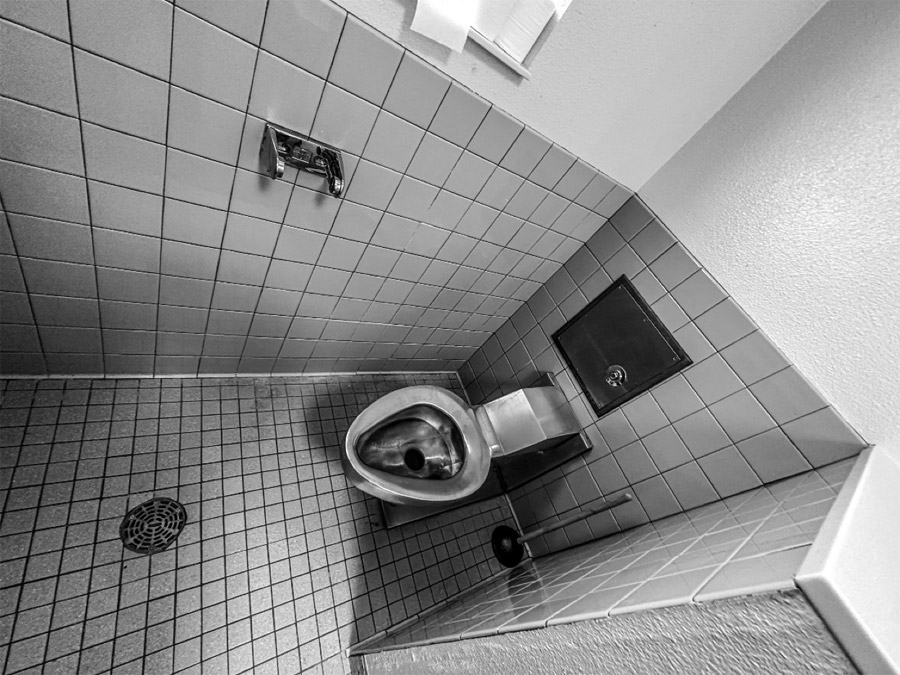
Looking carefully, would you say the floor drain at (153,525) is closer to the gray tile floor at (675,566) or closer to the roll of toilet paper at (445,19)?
the gray tile floor at (675,566)

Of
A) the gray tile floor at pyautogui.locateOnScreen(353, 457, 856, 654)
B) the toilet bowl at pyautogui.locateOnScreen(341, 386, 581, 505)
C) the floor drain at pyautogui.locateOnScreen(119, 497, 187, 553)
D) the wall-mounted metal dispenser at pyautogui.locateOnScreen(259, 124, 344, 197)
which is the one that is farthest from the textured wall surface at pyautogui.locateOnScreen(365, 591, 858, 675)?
the floor drain at pyautogui.locateOnScreen(119, 497, 187, 553)

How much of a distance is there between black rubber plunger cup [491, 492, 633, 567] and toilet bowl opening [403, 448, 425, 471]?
62 cm

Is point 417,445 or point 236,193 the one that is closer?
point 236,193

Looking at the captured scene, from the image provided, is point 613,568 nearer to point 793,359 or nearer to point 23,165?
point 793,359

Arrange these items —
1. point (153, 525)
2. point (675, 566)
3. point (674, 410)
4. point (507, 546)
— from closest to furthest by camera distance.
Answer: point (675, 566), point (153, 525), point (674, 410), point (507, 546)

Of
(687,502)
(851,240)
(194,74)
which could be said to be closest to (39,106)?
(194,74)

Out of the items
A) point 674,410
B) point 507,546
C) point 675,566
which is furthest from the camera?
point 507,546

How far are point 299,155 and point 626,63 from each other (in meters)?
0.98

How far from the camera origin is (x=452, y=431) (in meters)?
1.69

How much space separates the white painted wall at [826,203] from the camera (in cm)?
96

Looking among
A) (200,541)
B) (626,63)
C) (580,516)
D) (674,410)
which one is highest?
(626,63)

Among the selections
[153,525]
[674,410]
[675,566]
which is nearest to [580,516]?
[674,410]

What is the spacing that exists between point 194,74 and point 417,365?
1.61 m

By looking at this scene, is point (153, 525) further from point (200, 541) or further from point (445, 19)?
point (445, 19)
